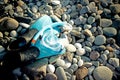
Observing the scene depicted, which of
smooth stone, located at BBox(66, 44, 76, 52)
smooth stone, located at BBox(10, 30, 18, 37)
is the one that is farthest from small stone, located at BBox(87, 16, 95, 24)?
smooth stone, located at BBox(10, 30, 18, 37)

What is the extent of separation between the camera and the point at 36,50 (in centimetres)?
199

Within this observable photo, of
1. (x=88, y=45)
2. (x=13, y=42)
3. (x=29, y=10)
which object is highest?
(x=29, y=10)

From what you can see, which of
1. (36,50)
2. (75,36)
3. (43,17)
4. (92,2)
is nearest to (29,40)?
(36,50)

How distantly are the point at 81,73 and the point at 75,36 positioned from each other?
0.38m

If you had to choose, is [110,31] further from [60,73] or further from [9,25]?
[9,25]

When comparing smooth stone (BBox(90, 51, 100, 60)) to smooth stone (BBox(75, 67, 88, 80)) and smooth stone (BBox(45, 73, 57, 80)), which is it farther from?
smooth stone (BBox(45, 73, 57, 80))

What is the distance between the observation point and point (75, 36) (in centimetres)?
227

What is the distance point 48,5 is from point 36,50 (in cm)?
60

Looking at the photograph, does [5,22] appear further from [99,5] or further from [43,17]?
[99,5]

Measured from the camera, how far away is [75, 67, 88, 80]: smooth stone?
2.04 m

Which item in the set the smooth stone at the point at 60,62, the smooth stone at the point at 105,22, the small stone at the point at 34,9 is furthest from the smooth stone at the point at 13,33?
the smooth stone at the point at 105,22

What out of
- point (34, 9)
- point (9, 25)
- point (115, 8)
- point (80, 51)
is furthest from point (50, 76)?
point (115, 8)

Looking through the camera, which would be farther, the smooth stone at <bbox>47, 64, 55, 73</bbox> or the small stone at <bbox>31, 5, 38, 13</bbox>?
the small stone at <bbox>31, 5, 38, 13</bbox>

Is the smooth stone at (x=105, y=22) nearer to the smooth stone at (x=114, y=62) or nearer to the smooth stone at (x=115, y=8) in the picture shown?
the smooth stone at (x=115, y=8)
